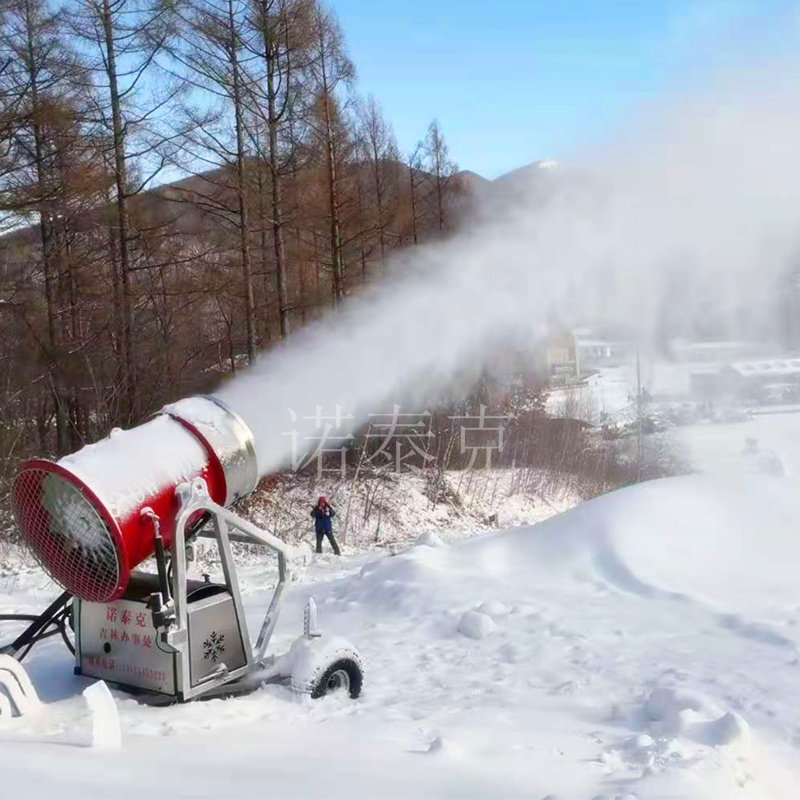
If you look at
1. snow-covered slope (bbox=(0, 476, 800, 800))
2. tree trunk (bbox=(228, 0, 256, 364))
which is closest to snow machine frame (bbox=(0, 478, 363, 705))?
snow-covered slope (bbox=(0, 476, 800, 800))

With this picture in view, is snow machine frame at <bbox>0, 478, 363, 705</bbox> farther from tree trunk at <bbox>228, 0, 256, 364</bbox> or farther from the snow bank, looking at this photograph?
tree trunk at <bbox>228, 0, 256, 364</bbox>

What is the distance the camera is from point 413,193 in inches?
1232

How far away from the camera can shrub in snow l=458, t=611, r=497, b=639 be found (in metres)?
7.39

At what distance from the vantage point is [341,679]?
5.82 m

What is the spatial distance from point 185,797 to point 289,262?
20045 millimetres

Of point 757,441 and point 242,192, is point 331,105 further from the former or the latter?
point 757,441

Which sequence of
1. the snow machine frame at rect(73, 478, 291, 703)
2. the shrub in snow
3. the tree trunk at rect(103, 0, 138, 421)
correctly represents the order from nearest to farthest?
the snow machine frame at rect(73, 478, 291, 703)
the shrub in snow
the tree trunk at rect(103, 0, 138, 421)

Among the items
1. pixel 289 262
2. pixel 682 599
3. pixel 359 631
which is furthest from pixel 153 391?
pixel 682 599

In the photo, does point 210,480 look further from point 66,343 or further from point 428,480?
point 428,480

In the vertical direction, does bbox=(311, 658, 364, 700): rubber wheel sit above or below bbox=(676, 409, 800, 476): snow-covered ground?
above

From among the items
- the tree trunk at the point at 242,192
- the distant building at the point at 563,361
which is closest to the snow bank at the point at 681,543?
the distant building at the point at 563,361

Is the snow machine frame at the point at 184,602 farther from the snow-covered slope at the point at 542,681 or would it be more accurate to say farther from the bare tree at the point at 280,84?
the bare tree at the point at 280,84

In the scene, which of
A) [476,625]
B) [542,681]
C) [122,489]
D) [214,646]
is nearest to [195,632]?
[214,646]

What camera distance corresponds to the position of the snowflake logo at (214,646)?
17.4ft
